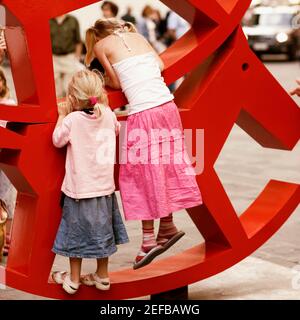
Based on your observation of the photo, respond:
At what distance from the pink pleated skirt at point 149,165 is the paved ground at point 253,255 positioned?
93 cm

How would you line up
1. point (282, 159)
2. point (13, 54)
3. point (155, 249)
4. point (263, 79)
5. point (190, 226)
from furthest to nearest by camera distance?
point (282, 159)
point (190, 226)
point (263, 79)
point (155, 249)
point (13, 54)

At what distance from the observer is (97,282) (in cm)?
472

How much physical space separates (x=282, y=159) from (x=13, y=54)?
6429mm

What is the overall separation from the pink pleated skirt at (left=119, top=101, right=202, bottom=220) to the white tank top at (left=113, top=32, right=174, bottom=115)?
1.8 inches

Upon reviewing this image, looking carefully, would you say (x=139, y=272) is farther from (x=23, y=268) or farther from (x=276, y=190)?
(x=276, y=190)

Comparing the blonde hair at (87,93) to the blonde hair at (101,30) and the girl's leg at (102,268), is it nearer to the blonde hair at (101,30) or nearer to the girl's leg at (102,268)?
the blonde hair at (101,30)

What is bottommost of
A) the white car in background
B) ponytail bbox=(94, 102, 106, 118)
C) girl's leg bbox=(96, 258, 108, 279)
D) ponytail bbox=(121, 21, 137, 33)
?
the white car in background

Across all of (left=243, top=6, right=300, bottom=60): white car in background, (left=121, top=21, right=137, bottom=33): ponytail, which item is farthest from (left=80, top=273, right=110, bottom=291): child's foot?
Result: (left=243, top=6, right=300, bottom=60): white car in background

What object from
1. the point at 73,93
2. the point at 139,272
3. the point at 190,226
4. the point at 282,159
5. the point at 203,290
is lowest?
the point at 282,159

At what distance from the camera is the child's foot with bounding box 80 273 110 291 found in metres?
4.71

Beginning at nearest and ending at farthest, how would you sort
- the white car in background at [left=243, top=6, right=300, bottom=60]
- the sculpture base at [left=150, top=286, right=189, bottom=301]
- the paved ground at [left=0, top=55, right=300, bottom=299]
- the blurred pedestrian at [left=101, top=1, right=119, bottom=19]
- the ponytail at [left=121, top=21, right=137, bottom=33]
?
1. the ponytail at [left=121, top=21, right=137, bottom=33]
2. the sculpture base at [left=150, top=286, right=189, bottom=301]
3. the paved ground at [left=0, top=55, right=300, bottom=299]
4. the blurred pedestrian at [left=101, top=1, right=119, bottom=19]
5. the white car in background at [left=243, top=6, right=300, bottom=60]

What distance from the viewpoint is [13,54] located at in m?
4.48

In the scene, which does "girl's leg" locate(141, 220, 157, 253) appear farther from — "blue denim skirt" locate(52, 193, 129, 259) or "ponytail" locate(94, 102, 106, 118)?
"ponytail" locate(94, 102, 106, 118)

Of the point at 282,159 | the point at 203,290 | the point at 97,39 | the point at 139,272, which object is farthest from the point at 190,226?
the point at 282,159
